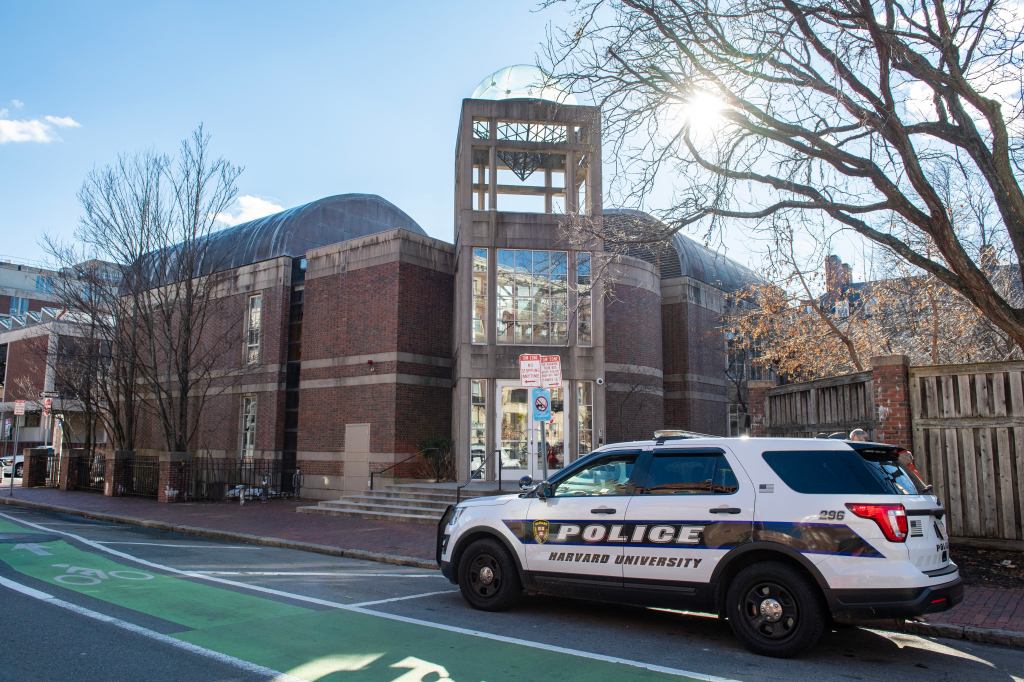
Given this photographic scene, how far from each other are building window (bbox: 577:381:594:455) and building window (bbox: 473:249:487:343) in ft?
10.3

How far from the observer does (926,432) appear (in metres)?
10.5

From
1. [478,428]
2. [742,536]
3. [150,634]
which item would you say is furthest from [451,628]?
[478,428]

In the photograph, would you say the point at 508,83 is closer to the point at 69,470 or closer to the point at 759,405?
the point at 759,405

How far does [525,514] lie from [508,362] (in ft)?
42.1

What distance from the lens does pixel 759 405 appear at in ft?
49.3

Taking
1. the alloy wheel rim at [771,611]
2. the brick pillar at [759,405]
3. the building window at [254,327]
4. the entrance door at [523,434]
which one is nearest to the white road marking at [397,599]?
the alloy wheel rim at [771,611]

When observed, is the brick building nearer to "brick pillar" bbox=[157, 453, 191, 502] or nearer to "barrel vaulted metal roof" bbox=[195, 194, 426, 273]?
"barrel vaulted metal roof" bbox=[195, 194, 426, 273]

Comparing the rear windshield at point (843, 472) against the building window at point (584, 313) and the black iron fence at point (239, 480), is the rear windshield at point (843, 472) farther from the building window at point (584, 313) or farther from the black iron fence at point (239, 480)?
the black iron fence at point (239, 480)

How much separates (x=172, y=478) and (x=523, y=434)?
11.3 meters

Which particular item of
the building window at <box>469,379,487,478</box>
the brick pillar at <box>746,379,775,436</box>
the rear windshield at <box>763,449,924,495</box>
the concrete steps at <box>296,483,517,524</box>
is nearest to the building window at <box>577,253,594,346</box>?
the building window at <box>469,379,487,478</box>

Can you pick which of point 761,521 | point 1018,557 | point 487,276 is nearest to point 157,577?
point 761,521

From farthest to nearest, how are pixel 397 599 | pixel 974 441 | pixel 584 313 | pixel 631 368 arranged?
pixel 631 368
pixel 584 313
pixel 974 441
pixel 397 599

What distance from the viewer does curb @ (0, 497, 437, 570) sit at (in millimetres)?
11523

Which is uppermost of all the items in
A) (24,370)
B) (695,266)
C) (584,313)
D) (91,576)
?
(695,266)
